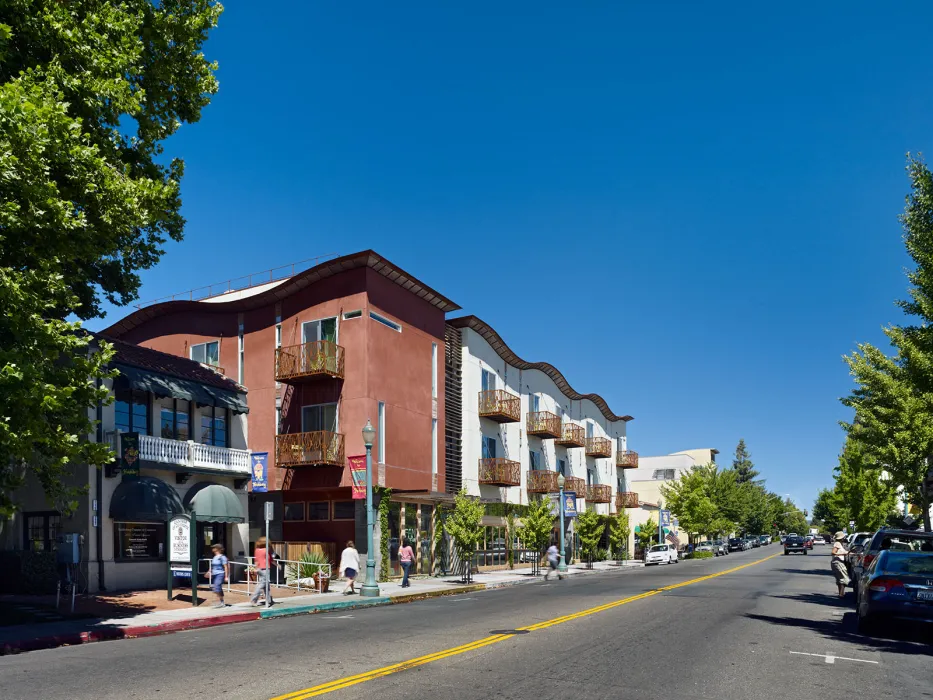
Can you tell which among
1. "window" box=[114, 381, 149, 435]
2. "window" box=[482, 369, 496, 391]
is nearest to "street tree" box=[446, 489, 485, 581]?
"window" box=[114, 381, 149, 435]

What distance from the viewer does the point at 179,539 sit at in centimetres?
2244

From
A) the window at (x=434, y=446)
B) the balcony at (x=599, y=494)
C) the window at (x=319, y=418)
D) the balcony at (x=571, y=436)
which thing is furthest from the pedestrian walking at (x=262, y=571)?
the balcony at (x=599, y=494)

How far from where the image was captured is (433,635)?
1434 cm

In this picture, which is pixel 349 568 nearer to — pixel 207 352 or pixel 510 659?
pixel 510 659

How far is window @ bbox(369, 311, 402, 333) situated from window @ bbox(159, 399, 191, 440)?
Result: 829cm

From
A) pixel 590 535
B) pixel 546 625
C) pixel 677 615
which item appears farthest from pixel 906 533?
pixel 590 535

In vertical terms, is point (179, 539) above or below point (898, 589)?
below

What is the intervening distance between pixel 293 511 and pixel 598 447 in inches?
1203

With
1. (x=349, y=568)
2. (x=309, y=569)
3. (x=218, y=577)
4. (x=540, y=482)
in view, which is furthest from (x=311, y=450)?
(x=540, y=482)

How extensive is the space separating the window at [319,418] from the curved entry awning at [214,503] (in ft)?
21.6

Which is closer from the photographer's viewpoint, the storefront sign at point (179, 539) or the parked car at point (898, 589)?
the parked car at point (898, 589)

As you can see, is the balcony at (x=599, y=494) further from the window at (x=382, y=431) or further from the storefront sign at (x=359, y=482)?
the storefront sign at (x=359, y=482)

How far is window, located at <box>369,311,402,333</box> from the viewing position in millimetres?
33875

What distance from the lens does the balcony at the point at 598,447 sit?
2333 inches
